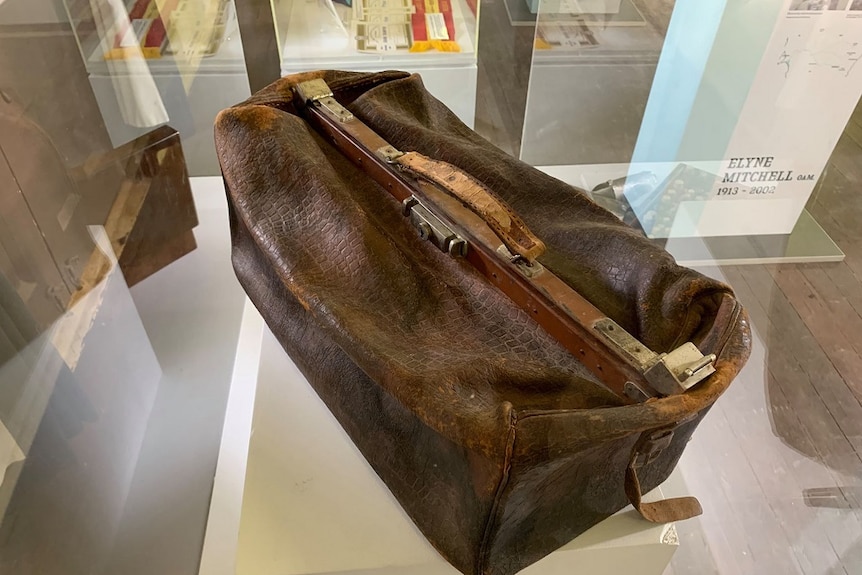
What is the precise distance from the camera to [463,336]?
0.77 meters

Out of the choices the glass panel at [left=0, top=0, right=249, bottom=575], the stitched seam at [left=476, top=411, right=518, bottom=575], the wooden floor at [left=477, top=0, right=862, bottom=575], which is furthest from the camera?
the wooden floor at [left=477, top=0, right=862, bottom=575]

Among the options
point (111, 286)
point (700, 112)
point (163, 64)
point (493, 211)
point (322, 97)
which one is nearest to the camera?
point (493, 211)

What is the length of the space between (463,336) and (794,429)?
102 cm

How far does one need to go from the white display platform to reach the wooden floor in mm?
481

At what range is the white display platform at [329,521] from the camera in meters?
0.79

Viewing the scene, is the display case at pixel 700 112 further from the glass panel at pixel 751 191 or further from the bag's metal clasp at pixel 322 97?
the bag's metal clasp at pixel 322 97

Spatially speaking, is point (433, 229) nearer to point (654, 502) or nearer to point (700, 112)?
point (654, 502)

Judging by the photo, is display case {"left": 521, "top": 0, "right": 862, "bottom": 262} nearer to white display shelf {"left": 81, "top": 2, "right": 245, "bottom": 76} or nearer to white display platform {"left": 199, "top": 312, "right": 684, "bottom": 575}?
white display shelf {"left": 81, "top": 2, "right": 245, "bottom": 76}

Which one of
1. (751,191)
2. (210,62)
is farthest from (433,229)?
(210,62)

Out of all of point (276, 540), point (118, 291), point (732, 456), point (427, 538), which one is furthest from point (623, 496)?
point (118, 291)

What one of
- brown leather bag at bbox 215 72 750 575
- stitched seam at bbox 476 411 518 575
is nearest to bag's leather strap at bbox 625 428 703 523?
brown leather bag at bbox 215 72 750 575

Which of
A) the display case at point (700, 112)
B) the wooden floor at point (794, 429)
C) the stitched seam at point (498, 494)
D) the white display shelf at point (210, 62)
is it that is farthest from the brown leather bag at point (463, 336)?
the white display shelf at point (210, 62)

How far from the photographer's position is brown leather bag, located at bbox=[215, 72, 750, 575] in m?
0.63

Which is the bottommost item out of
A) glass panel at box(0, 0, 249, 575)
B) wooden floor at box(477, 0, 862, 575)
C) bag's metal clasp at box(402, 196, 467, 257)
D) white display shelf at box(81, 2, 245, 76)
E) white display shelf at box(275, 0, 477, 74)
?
wooden floor at box(477, 0, 862, 575)
